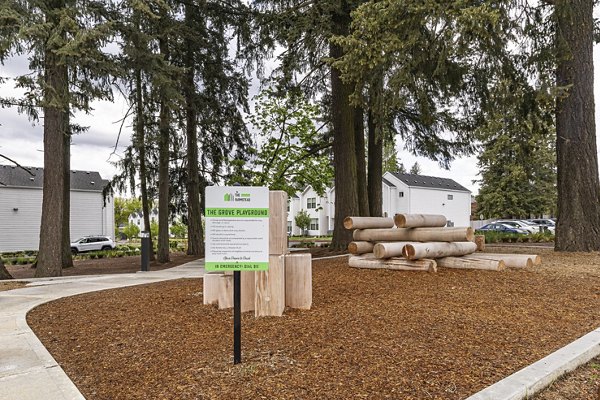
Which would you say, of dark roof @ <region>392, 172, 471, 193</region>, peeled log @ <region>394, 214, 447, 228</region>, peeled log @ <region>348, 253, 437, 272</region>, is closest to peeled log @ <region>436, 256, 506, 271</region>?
peeled log @ <region>348, 253, 437, 272</region>

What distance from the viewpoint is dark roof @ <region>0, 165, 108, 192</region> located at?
1303 inches

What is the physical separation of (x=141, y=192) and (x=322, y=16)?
12.2m

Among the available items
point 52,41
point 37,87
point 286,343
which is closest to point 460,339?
point 286,343

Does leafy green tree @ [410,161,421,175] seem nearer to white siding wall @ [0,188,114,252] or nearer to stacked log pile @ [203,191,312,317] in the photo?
white siding wall @ [0,188,114,252]

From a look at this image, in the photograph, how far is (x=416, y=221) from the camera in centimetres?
881

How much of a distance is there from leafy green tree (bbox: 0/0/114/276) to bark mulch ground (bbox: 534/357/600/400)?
35.6 feet

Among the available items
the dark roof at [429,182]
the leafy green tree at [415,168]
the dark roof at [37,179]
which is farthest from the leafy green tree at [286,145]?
the leafy green tree at [415,168]

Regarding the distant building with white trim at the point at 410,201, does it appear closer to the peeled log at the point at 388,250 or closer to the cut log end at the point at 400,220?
the cut log end at the point at 400,220

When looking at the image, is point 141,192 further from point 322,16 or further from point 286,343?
point 286,343

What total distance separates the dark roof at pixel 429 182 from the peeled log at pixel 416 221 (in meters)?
35.2

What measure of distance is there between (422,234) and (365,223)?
1280mm

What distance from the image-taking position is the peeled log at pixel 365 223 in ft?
30.1

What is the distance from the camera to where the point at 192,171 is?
64.3 ft

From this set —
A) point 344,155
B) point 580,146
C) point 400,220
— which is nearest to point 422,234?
point 400,220
